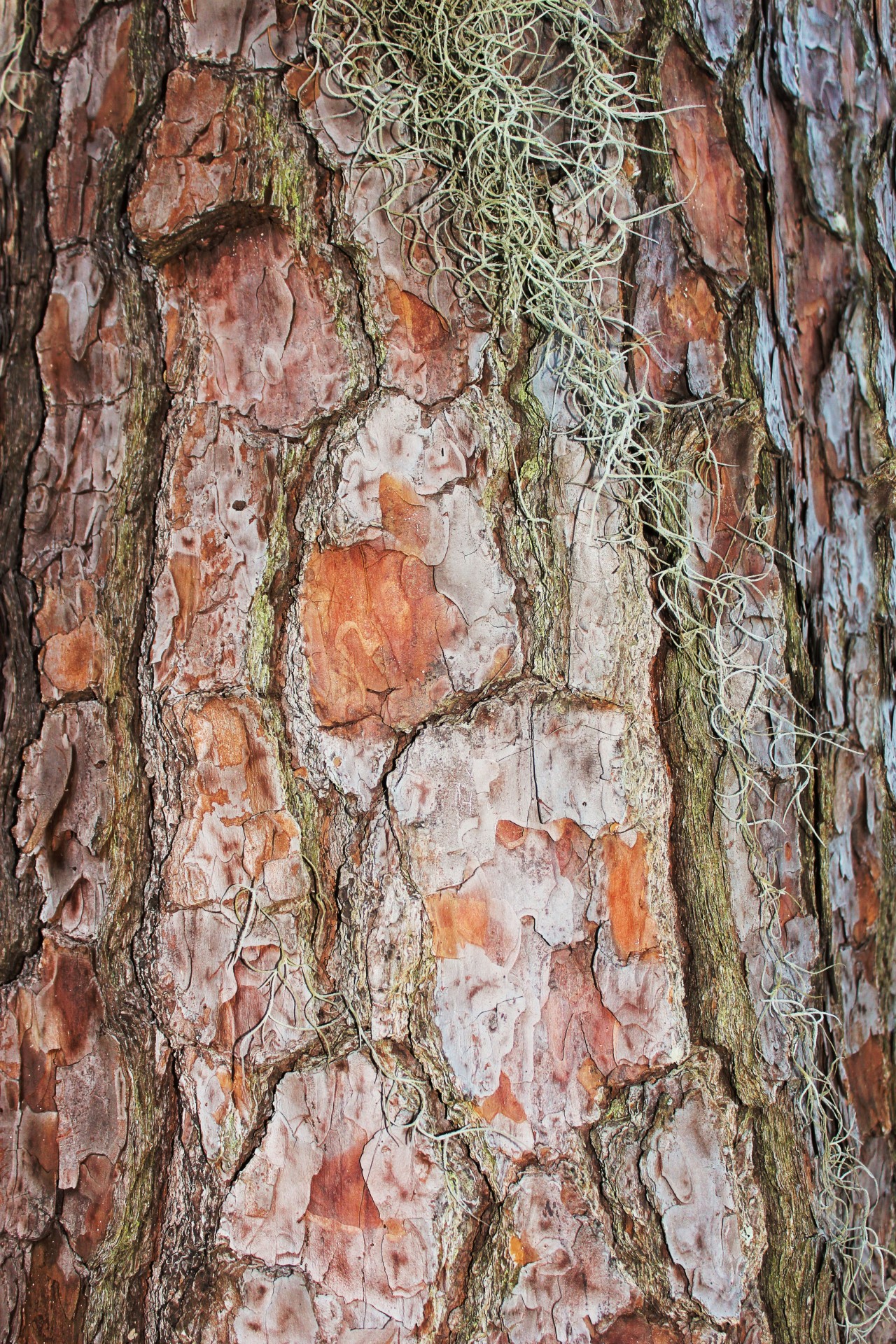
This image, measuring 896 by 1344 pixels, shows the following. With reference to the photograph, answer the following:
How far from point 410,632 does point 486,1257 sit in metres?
0.67

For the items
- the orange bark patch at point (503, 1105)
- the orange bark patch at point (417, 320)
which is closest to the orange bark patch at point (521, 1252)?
the orange bark patch at point (503, 1105)

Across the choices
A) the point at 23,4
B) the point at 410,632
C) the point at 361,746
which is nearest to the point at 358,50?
the point at 23,4

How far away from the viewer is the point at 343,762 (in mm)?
899

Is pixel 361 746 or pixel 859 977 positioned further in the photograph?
pixel 859 977

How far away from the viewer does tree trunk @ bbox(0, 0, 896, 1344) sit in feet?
2.96

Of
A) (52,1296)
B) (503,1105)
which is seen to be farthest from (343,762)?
(52,1296)

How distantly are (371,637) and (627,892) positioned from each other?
39 centimetres

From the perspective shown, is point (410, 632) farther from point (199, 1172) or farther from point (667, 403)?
point (199, 1172)

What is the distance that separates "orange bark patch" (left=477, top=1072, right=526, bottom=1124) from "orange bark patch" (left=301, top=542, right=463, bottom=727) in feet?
1.32

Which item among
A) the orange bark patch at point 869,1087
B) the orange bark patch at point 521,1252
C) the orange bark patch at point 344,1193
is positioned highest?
the orange bark patch at point 869,1087

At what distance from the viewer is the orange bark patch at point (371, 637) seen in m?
0.90

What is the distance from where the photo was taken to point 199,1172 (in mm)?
910

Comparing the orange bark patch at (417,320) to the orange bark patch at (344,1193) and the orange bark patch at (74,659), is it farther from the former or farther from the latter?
the orange bark patch at (344,1193)

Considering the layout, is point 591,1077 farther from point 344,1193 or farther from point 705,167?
point 705,167
